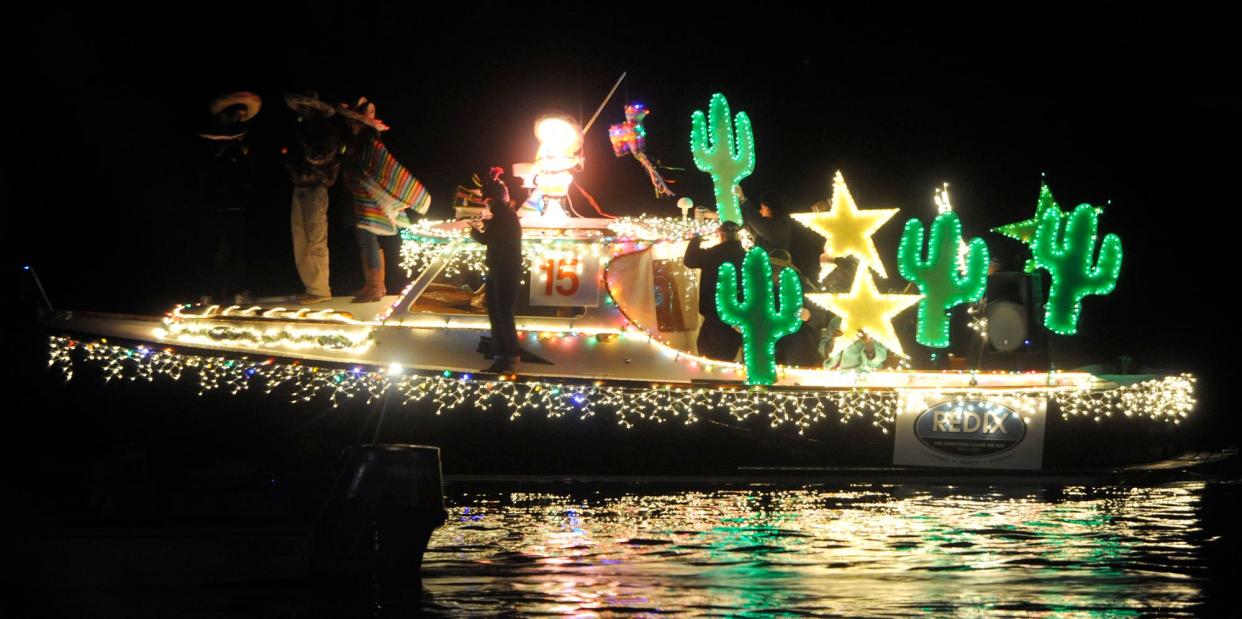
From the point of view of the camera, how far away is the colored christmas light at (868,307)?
10703 millimetres

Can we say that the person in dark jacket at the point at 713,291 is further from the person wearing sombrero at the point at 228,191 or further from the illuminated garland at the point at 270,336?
the person wearing sombrero at the point at 228,191

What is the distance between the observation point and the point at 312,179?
35.3 feet

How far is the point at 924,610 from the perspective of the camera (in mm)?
5711

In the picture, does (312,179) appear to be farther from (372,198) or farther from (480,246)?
(480,246)

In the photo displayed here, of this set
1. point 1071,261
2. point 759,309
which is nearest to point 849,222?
point 759,309

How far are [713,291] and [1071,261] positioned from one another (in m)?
3.14

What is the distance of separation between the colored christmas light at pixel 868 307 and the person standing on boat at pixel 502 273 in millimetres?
2645

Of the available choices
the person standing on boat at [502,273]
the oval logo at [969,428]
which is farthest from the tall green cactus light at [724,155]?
the oval logo at [969,428]

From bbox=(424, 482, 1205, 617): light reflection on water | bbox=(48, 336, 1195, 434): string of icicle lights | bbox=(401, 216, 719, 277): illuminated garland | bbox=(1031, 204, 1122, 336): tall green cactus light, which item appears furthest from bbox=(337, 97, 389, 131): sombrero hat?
bbox=(1031, 204, 1122, 336): tall green cactus light

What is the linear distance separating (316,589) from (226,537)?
46 cm

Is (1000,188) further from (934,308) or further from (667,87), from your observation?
(934,308)

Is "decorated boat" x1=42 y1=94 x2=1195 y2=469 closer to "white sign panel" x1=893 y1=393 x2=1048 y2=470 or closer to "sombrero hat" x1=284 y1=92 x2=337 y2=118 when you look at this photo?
"white sign panel" x1=893 y1=393 x2=1048 y2=470

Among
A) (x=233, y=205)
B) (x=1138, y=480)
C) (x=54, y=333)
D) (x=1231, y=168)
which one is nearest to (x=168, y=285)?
(x=233, y=205)

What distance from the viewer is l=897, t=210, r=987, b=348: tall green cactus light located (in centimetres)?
1070
